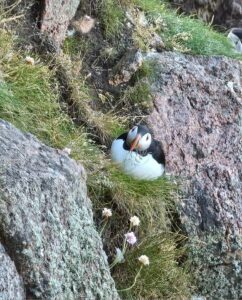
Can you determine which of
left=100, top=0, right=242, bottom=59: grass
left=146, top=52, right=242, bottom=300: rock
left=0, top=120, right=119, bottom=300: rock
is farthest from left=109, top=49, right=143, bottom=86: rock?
left=0, top=120, right=119, bottom=300: rock

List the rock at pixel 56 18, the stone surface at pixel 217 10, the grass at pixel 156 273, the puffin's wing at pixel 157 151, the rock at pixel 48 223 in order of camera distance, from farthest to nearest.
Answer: the stone surface at pixel 217 10
the rock at pixel 56 18
the puffin's wing at pixel 157 151
the grass at pixel 156 273
the rock at pixel 48 223

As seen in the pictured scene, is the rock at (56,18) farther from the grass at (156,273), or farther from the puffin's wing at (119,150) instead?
the grass at (156,273)

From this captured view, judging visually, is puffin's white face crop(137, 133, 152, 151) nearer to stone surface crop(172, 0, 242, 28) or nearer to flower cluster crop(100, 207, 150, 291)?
flower cluster crop(100, 207, 150, 291)

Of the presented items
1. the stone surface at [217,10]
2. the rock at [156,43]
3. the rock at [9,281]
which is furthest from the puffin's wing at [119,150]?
the stone surface at [217,10]

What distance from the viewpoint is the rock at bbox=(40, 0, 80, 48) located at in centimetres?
621

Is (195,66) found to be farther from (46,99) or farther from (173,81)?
(46,99)

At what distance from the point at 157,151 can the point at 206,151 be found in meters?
0.73

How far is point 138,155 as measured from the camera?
17.8 ft

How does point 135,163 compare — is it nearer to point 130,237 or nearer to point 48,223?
point 130,237

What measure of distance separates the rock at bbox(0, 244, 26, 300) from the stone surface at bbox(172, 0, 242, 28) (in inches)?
283

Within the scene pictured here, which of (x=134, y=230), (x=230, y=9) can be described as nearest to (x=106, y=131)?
(x=134, y=230)

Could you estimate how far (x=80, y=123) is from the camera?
5.94 m

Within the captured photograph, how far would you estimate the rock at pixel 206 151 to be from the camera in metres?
5.48

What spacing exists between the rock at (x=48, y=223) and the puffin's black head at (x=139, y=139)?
3.69 ft
